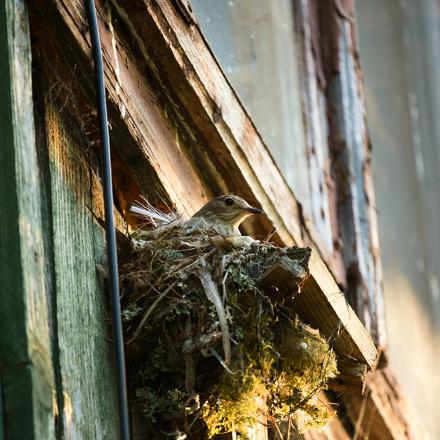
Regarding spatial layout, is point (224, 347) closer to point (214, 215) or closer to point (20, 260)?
point (20, 260)

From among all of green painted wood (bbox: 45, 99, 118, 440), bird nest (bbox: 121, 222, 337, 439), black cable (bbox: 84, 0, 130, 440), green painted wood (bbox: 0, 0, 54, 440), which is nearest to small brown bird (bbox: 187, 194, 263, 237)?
bird nest (bbox: 121, 222, 337, 439)

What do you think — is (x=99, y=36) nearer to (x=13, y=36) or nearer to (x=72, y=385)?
(x=13, y=36)

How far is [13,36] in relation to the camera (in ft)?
9.83

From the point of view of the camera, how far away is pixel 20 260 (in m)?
2.70

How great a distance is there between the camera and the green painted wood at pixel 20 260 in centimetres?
260

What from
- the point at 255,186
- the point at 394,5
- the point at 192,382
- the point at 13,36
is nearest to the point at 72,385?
the point at 192,382

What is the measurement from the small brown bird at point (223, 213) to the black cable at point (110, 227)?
85 cm

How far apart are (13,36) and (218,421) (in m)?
1.25

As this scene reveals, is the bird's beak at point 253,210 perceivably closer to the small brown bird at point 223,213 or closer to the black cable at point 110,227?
the small brown bird at point 223,213

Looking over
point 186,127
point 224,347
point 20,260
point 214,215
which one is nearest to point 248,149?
point 186,127

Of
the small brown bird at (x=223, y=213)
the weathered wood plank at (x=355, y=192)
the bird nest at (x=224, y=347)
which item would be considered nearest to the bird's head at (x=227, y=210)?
the small brown bird at (x=223, y=213)

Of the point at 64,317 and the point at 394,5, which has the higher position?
the point at 394,5

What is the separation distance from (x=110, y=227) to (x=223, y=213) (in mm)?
1621

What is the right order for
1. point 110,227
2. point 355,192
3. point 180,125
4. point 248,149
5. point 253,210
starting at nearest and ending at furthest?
point 110,227 → point 180,125 → point 248,149 → point 253,210 → point 355,192
